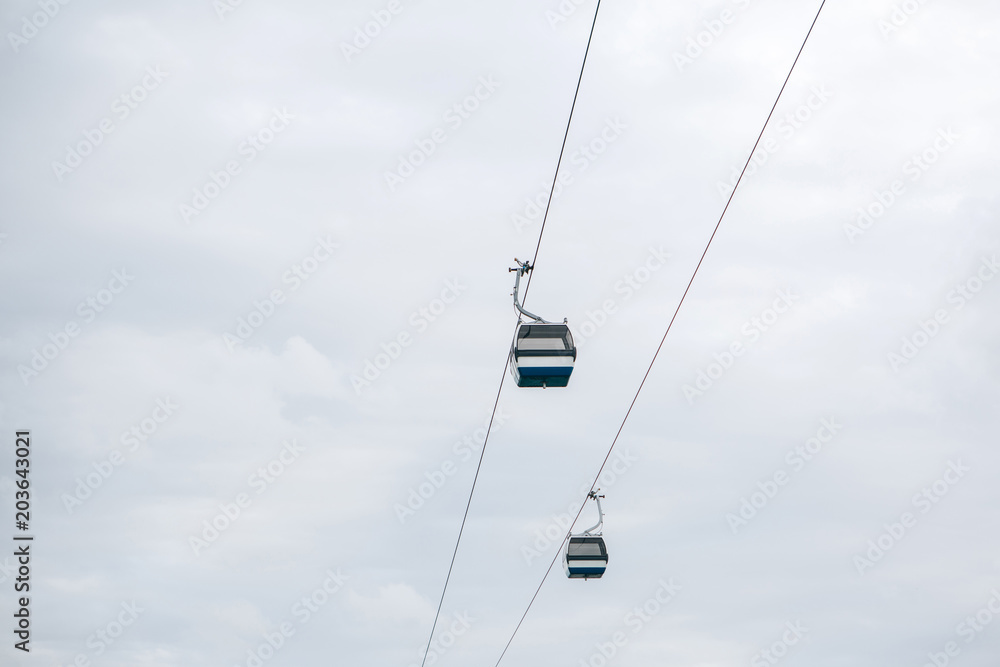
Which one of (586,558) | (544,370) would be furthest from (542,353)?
(586,558)

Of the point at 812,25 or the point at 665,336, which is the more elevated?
the point at 812,25

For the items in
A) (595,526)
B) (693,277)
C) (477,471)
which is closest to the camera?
(693,277)

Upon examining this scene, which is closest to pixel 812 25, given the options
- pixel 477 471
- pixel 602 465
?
pixel 602 465

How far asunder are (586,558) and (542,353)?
14401 mm

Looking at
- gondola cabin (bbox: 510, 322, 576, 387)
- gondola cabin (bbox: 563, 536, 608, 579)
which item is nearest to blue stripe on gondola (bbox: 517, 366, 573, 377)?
gondola cabin (bbox: 510, 322, 576, 387)

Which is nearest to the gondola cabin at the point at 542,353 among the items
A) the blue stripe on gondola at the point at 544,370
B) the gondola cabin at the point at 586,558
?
the blue stripe on gondola at the point at 544,370

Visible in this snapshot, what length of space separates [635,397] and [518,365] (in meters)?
3.74

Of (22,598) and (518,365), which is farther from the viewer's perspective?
(22,598)

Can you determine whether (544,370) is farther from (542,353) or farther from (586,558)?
(586,558)

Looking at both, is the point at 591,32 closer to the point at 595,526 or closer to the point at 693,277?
the point at 693,277

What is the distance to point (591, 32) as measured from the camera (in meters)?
15.1

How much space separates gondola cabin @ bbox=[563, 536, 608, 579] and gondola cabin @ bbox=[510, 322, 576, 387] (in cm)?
1390

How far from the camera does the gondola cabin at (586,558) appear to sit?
34.3 metres

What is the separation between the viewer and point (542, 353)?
70.2 ft
